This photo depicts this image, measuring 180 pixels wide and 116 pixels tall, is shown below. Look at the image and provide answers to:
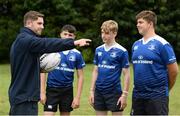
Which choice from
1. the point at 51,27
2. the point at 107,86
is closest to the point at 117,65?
the point at 107,86

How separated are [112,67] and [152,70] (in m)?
1.17

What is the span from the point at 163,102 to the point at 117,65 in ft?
4.17

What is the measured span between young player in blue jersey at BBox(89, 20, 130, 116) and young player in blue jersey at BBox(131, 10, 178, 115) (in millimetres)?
865

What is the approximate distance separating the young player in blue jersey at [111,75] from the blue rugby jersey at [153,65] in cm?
90

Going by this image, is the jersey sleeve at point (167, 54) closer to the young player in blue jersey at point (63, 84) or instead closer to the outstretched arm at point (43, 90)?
the young player in blue jersey at point (63, 84)

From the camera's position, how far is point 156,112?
6.82 meters

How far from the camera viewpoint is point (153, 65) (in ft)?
22.4

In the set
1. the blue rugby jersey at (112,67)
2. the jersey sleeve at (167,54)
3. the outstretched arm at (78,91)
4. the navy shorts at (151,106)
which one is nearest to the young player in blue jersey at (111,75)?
the blue rugby jersey at (112,67)

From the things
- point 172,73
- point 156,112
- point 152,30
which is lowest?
point 156,112

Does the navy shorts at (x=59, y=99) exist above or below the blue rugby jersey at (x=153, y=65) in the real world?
below

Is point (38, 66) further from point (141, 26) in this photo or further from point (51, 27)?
point (51, 27)

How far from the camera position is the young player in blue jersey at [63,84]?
834 cm

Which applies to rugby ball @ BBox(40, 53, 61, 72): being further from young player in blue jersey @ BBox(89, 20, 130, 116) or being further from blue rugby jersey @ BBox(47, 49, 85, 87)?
blue rugby jersey @ BBox(47, 49, 85, 87)

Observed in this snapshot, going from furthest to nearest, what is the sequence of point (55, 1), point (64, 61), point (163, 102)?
point (55, 1), point (64, 61), point (163, 102)
